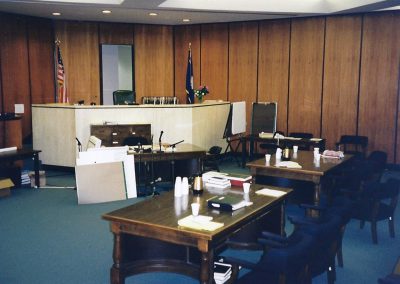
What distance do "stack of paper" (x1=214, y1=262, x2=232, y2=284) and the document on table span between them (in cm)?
48

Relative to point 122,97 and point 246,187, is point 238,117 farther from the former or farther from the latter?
point 246,187

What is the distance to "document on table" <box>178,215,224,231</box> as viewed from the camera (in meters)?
3.50

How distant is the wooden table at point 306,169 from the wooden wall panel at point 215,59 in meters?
5.47

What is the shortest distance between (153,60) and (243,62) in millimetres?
2533

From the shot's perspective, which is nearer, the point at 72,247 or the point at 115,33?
the point at 72,247

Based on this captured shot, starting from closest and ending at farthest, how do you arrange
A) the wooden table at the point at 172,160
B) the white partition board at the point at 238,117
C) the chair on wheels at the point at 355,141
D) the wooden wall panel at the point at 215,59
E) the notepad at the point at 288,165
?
the notepad at the point at 288,165 < the wooden table at the point at 172,160 < the chair on wheels at the point at 355,141 < the white partition board at the point at 238,117 < the wooden wall panel at the point at 215,59

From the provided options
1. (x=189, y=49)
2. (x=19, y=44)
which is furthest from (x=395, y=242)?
(x=19, y=44)

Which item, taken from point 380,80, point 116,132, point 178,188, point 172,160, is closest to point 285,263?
point 178,188

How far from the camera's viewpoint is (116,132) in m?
9.41

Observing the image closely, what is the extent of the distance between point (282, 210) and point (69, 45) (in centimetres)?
847

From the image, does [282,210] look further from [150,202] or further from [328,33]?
[328,33]

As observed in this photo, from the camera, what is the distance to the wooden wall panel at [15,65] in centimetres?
1020

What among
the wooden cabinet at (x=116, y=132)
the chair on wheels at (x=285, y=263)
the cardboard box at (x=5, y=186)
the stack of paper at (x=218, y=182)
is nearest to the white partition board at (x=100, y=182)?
the cardboard box at (x=5, y=186)

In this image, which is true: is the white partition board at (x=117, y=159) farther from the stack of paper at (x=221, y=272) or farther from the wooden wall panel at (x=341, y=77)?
the wooden wall panel at (x=341, y=77)
